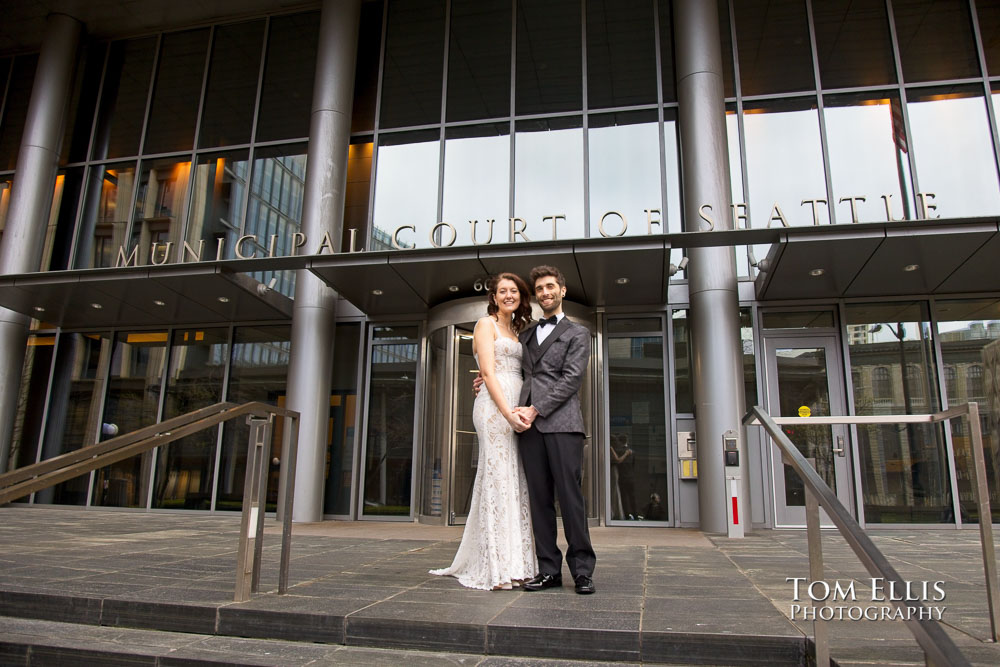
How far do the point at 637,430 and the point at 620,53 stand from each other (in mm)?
5730

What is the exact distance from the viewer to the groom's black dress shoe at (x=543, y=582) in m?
3.53

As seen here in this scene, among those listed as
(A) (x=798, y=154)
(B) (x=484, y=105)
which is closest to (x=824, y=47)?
(A) (x=798, y=154)

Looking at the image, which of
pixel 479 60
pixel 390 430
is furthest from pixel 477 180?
pixel 390 430

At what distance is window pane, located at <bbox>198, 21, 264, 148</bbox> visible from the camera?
37.3 feet

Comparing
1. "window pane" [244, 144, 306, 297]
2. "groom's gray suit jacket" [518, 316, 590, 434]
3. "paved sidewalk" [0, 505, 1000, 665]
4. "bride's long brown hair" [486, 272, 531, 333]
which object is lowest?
"paved sidewalk" [0, 505, 1000, 665]

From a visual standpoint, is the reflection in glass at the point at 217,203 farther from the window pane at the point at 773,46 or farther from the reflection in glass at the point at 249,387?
the window pane at the point at 773,46

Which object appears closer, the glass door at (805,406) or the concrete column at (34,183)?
the glass door at (805,406)

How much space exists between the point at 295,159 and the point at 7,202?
574cm

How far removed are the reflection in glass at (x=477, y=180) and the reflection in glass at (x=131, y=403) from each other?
5.17 m

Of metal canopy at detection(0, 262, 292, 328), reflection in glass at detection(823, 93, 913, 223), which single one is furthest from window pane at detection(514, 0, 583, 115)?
metal canopy at detection(0, 262, 292, 328)

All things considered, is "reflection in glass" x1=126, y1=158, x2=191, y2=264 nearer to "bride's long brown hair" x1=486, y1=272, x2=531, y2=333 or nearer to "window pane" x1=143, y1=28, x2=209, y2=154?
"window pane" x1=143, y1=28, x2=209, y2=154

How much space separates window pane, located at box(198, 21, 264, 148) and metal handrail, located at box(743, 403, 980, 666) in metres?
10.5

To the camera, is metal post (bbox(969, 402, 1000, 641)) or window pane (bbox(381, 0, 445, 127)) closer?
metal post (bbox(969, 402, 1000, 641))

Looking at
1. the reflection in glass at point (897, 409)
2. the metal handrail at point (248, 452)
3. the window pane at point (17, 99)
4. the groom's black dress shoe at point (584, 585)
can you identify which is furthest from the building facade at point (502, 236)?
the groom's black dress shoe at point (584, 585)
